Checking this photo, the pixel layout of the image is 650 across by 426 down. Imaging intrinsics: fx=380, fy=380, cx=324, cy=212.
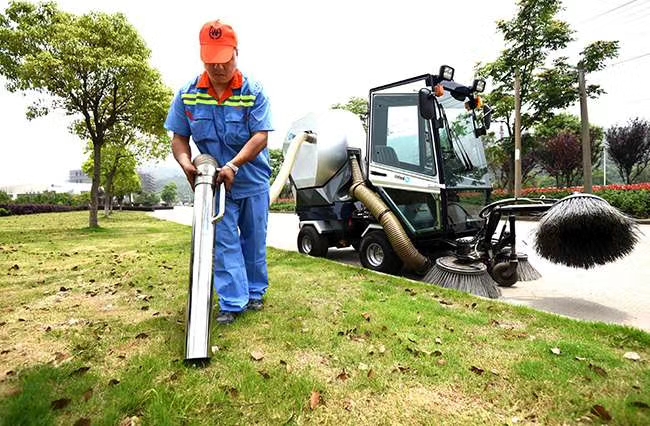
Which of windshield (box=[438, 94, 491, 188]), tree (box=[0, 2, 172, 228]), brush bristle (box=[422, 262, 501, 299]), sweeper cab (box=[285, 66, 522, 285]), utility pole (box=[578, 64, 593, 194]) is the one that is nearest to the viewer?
brush bristle (box=[422, 262, 501, 299])

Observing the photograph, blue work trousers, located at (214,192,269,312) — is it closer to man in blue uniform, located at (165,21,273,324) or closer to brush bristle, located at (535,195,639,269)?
man in blue uniform, located at (165,21,273,324)

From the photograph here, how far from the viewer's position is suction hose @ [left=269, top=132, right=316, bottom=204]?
6.29m

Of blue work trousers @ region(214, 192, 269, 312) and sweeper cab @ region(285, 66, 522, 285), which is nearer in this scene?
blue work trousers @ region(214, 192, 269, 312)

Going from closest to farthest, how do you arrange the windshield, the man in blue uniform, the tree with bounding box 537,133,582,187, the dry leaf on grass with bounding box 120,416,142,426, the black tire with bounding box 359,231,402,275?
the dry leaf on grass with bounding box 120,416,142,426
the man in blue uniform
the windshield
the black tire with bounding box 359,231,402,275
the tree with bounding box 537,133,582,187

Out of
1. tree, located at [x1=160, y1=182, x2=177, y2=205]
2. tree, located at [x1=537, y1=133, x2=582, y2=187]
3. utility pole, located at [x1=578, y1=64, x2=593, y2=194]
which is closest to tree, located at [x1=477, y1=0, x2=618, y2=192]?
utility pole, located at [x1=578, y1=64, x2=593, y2=194]

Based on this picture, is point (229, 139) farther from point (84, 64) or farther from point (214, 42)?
point (84, 64)

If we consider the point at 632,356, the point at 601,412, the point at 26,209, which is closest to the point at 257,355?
the point at 601,412

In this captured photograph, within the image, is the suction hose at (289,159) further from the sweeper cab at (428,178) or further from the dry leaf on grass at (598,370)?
the dry leaf on grass at (598,370)

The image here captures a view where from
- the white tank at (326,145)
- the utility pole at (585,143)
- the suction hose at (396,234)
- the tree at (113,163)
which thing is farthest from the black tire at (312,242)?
the tree at (113,163)

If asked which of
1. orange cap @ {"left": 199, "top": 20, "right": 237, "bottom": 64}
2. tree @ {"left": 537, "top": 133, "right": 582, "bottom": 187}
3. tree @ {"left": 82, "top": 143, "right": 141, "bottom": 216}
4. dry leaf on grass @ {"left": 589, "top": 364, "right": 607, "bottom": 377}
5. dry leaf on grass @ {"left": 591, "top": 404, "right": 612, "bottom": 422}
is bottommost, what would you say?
dry leaf on grass @ {"left": 591, "top": 404, "right": 612, "bottom": 422}

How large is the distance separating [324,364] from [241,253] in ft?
3.90

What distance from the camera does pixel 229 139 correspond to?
9.84ft

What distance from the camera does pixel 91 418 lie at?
5.76ft

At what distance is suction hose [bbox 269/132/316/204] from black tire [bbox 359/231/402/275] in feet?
5.59
